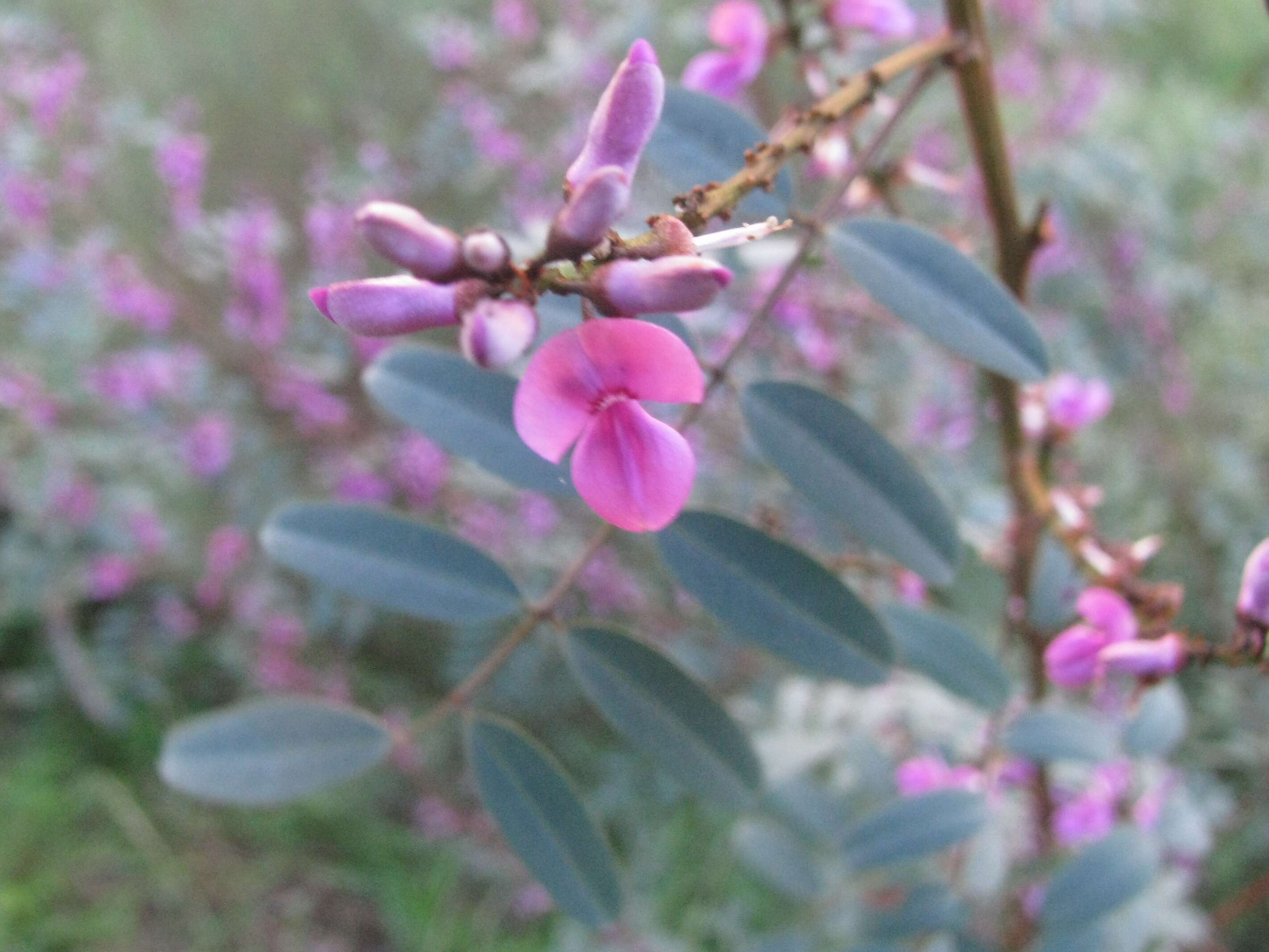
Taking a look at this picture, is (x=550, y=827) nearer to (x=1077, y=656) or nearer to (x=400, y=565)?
(x=400, y=565)

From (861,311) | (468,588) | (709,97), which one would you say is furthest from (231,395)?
(709,97)

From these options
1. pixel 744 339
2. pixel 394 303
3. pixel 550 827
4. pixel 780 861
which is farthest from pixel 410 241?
pixel 780 861

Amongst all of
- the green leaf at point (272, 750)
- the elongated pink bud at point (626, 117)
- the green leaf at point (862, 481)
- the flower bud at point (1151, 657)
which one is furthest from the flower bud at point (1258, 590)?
the green leaf at point (272, 750)

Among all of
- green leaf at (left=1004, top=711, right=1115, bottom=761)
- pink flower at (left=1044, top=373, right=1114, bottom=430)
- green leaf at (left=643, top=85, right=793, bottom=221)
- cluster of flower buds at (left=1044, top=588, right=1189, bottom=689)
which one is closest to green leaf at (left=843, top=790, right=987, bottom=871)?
green leaf at (left=1004, top=711, right=1115, bottom=761)

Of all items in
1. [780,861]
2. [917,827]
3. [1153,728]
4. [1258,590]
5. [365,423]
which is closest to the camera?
[1258,590]

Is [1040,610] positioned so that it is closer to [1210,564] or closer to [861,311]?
[861,311]

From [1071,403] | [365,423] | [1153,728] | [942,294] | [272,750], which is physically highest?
[365,423]
